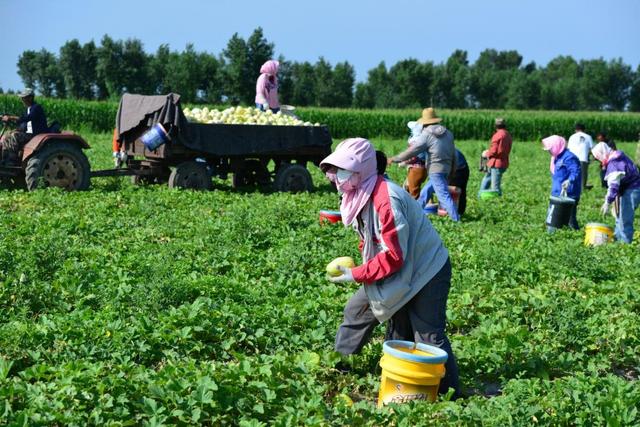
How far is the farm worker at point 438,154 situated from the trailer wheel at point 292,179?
2943mm

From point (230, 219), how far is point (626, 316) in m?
5.35

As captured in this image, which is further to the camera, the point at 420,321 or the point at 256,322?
the point at 256,322

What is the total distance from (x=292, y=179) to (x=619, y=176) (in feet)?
19.5

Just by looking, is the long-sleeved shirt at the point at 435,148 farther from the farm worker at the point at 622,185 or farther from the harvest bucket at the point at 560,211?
the farm worker at the point at 622,185

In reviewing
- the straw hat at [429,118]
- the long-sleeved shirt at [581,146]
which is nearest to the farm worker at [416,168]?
the straw hat at [429,118]

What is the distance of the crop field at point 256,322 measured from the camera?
4.62 metres

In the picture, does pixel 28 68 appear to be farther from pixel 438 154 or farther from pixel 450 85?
pixel 438 154

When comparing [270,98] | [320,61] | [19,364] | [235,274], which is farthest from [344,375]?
[320,61]

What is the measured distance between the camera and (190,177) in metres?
14.0

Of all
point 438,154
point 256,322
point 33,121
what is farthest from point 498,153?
point 256,322

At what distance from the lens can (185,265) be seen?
27.3ft

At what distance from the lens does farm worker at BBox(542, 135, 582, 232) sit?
12.6 metres

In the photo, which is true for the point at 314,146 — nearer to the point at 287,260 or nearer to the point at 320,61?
the point at 287,260

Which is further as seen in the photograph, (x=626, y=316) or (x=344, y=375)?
(x=626, y=316)
